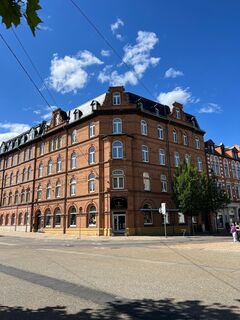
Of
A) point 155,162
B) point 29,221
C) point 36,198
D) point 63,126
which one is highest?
point 63,126

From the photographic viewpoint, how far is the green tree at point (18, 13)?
310 centimetres

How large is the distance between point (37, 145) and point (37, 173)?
178 inches

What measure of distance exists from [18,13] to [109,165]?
3076cm

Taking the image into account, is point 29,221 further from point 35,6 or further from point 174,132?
point 35,6

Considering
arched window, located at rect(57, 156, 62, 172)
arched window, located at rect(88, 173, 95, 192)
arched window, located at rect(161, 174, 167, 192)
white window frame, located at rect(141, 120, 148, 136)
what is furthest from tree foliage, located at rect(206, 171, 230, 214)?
arched window, located at rect(57, 156, 62, 172)

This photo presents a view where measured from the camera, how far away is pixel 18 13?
10.4 feet

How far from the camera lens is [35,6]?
3107 mm

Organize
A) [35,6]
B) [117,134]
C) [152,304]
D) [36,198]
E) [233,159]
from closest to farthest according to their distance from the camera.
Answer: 1. [35,6]
2. [152,304]
3. [117,134]
4. [36,198]
5. [233,159]

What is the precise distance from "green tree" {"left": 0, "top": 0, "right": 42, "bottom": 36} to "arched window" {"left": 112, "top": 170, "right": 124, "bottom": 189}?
30.6 m

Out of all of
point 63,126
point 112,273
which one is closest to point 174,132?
point 63,126

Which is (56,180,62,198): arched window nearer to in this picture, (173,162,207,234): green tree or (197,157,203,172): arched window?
(173,162,207,234): green tree

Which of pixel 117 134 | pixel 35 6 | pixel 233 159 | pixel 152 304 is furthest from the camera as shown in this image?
pixel 233 159

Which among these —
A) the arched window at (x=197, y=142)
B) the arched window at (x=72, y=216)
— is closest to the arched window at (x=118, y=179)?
the arched window at (x=72, y=216)

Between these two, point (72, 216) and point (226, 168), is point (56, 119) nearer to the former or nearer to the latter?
point (72, 216)
